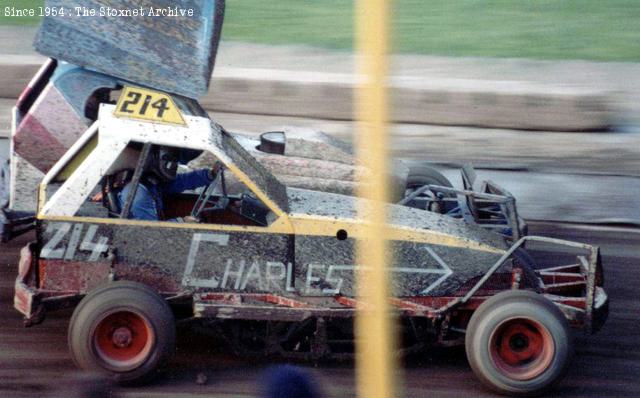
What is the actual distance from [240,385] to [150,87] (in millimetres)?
1999

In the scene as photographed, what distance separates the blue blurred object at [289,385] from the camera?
325 centimetres

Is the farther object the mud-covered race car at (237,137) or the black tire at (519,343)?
the mud-covered race car at (237,137)

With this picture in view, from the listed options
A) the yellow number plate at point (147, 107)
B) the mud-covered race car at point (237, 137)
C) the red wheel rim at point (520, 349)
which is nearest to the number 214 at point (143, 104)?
the yellow number plate at point (147, 107)

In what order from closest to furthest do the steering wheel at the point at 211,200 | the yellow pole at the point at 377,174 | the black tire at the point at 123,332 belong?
1. the yellow pole at the point at 377,174
2. the black tire at the point at 123,332
3. the steering wheel at the point at 211,200

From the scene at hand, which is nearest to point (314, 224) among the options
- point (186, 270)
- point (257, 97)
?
point (186, 270)

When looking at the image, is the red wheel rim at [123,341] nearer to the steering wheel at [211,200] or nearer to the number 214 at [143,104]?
the steering wheel at [211,200]

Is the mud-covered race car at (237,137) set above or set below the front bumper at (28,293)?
above

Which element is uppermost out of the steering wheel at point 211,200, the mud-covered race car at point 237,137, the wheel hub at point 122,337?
the mud-covered race car at point 237,137

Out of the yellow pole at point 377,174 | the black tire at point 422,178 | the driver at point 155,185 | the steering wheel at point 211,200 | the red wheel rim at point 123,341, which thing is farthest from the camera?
the black tire at point 422,178

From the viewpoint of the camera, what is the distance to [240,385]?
6.50 m

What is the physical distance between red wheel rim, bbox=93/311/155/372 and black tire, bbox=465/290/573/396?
6.38 feet

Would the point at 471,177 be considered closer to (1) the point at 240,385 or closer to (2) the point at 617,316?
(2) the point at 617,316

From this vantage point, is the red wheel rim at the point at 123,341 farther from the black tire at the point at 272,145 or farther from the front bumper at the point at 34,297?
the black tire at the point at 272,145

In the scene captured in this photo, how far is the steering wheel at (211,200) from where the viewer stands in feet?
22.1
